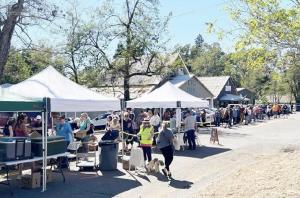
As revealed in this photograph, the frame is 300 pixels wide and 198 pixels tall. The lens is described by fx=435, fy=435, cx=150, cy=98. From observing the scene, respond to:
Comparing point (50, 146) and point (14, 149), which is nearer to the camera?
point (14, 149)

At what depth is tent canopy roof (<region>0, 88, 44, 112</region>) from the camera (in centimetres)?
1015

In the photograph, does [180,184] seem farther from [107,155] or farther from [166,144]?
[107,155]

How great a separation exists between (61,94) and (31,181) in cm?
264

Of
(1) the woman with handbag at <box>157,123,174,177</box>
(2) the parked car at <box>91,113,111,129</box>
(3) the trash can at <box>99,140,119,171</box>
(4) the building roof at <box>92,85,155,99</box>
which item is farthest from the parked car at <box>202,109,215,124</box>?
(1) the woman with handbag at <box>157,123,174,177</box>

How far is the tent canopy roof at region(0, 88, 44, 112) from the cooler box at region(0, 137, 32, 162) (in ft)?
2.62

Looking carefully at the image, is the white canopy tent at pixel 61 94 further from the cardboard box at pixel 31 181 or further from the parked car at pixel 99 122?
the parked car at pixel 99 122

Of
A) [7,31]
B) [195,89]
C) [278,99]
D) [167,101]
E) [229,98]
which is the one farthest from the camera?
[278,99]

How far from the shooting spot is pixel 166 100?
66.2ft

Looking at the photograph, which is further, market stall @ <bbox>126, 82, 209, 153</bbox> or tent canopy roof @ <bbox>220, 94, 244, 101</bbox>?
tent canopy roof @ <bbox>220, 94, 244, 101</bbox>

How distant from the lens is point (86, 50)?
133ft

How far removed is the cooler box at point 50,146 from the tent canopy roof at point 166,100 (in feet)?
27.0

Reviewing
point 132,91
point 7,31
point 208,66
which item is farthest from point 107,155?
point 208,66

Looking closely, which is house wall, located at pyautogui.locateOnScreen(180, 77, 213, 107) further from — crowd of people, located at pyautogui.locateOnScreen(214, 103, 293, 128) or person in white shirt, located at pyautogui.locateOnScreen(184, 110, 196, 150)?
person in white shirt, located at pyautogui.locateOnScreen(184, 110, 196, 150)

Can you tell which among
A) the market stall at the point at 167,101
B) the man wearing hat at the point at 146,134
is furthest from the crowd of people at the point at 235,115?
the man wearing hat at the point at 146,134
